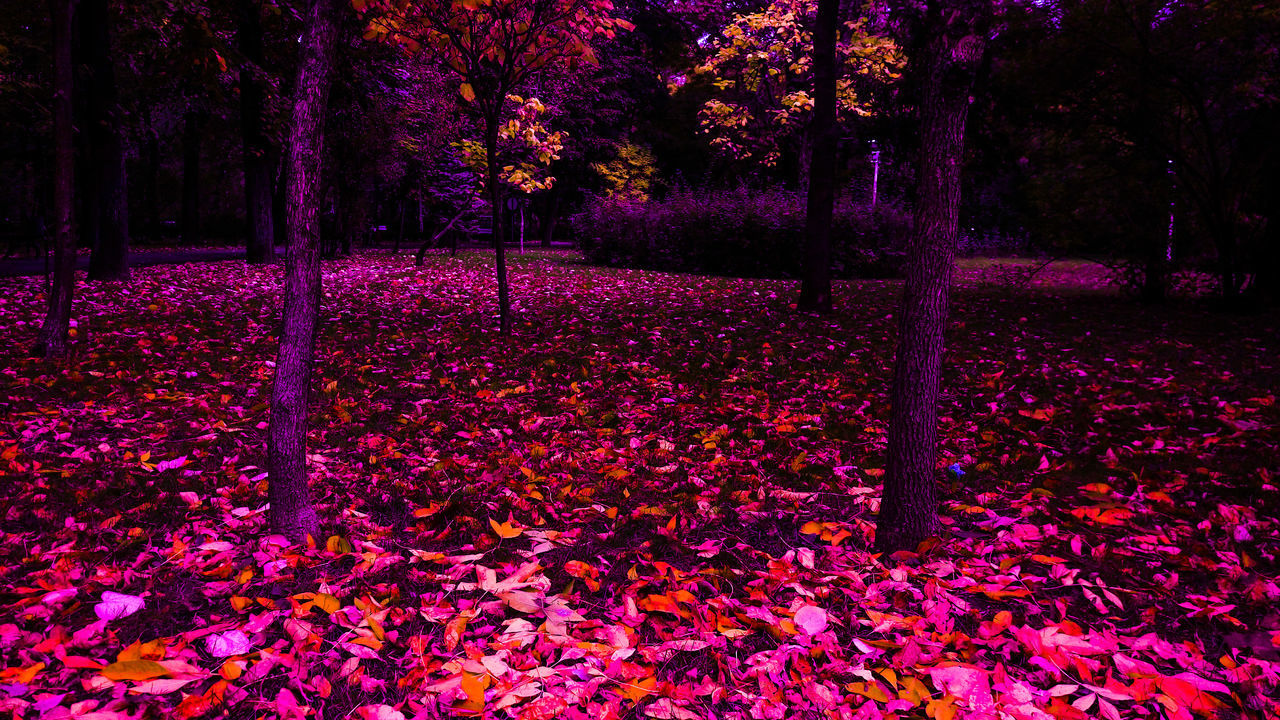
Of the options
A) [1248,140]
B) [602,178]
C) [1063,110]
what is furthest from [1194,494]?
[602,178]

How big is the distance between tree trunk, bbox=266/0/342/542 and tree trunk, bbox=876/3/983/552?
2613 millimetres

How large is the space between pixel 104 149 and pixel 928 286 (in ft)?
49.3

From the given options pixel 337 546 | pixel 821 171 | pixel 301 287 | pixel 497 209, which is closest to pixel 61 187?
pixel 497 209

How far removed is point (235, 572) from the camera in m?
3.03

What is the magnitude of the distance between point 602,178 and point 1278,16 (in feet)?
100

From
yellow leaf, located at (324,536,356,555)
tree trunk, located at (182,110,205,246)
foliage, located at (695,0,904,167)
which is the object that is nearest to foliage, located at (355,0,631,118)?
yellow leaf, located at (324,536,356,555)

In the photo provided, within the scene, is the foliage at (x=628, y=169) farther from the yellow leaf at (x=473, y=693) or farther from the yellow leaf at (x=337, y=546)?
the yellow leaf at (x=473, y=693)

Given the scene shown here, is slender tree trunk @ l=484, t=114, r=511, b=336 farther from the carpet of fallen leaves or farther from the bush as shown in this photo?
the bush

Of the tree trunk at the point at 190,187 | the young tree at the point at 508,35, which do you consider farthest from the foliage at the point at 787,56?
the tree trunk at the point at 190,187

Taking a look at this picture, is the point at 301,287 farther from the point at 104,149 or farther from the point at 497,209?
A: the point at 104,149

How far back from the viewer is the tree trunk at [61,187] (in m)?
6.25

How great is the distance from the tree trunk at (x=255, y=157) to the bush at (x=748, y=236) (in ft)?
33.3

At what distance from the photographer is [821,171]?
10867 mm

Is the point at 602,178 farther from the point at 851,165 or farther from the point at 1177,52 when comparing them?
the point at 1177,52
